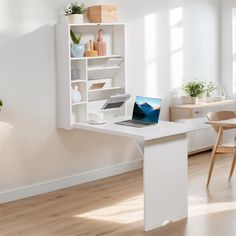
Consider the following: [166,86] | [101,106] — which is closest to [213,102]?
[166,86]

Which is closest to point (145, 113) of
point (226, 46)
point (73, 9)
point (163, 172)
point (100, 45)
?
point (163, 172)

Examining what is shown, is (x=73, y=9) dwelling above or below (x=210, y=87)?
above

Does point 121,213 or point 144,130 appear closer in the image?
point 144,130

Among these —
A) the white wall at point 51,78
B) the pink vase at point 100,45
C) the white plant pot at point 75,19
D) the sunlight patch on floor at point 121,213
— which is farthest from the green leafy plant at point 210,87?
the sunlight patch on floor at point 121,213

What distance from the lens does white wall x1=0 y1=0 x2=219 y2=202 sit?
535cm

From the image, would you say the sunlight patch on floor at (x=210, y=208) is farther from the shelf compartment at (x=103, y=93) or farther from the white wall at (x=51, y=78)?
the shelf compartment at (x=103, y=93)

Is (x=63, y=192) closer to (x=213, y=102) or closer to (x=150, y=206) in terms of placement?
(x=150, y=206)

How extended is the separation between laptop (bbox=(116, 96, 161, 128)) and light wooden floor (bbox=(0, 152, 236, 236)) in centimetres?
75

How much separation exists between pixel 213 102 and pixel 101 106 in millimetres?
1919

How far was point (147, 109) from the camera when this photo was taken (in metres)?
5.25

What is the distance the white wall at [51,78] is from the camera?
17.6ft

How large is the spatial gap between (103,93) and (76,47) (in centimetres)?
70

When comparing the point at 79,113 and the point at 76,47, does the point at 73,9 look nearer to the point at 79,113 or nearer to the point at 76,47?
the point at 76,47

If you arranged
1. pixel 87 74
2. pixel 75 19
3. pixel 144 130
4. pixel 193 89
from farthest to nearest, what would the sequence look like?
pixel 193 89 < pixel 87 74 < pixel 75 19 < pixel 144 130
